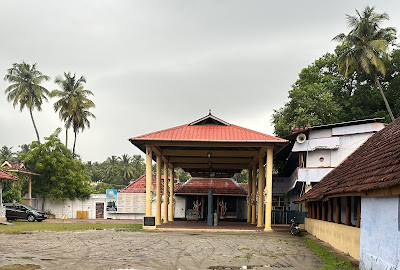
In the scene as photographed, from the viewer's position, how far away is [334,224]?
49.2 feet

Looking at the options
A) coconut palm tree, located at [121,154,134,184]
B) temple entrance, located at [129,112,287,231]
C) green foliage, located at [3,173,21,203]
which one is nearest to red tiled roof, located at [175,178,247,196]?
temple entrance, located at [129,112,287,231]

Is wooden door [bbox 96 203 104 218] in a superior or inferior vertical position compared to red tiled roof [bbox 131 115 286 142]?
inferior

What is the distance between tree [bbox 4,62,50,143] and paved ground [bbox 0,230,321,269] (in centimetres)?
3063

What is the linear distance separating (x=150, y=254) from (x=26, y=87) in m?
37.2

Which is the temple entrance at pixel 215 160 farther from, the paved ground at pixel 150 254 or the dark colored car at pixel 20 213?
the dark colored car at pixel 20 213

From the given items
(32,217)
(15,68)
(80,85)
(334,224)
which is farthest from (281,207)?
(15,68)

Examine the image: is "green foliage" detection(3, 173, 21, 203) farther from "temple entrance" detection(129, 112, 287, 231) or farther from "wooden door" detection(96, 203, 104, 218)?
"temple entrance" detection(129, 112, 287, 231)

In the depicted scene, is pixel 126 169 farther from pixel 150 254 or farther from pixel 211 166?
pixel 150 254

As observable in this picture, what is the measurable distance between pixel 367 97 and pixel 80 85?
30.6 metres

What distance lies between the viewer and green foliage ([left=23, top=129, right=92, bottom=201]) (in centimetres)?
3831

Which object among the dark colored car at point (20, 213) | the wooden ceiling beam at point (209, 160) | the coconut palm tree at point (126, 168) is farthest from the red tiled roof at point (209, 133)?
the coconut palm tree at point (126, 168)

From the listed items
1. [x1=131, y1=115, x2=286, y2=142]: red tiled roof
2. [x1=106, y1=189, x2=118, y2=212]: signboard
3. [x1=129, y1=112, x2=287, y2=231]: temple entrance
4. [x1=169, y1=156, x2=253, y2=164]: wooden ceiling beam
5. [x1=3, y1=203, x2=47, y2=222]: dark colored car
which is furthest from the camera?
[x1=106, y1=189, x2=118, y2=212]: signboard

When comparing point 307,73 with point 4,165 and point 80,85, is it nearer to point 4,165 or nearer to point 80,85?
point 80,85

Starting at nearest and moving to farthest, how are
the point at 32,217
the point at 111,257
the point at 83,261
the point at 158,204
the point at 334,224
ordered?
the point at 83,261 → the point at 111,257 → the point at 334,224 → the point at 158,204 → the point at 32,217
